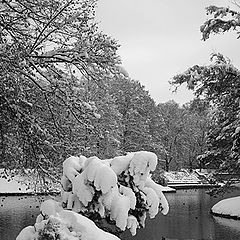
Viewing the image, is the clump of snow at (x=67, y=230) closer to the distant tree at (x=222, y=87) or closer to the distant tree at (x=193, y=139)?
the distant tree at (x=222, y=87)

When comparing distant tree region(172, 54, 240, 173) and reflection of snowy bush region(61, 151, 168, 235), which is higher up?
distant tree region(172, 54, 240, 173)

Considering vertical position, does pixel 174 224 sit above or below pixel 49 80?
below

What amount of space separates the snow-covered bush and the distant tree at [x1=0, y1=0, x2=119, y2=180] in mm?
2001

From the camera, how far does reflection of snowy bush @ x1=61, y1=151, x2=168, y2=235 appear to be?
13.5ft

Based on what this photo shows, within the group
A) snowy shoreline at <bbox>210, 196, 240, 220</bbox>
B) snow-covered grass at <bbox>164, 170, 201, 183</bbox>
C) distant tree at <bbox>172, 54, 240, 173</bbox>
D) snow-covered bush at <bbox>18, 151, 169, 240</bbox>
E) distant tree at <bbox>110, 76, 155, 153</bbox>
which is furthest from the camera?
snow-covered grass at <bbox>164, 170, 201, 183</bbox>

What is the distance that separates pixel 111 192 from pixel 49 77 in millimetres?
2920

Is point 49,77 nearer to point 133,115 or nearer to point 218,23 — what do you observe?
point 218,23

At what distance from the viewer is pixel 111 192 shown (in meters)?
4.24

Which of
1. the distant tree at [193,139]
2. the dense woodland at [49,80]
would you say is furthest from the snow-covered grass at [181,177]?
the dense woodland at [49,80]

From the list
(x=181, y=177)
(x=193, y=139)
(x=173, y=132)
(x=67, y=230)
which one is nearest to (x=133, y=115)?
(x=181, y=177)

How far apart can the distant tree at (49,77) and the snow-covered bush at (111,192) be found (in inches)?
78.8

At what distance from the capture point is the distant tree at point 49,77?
6281 mm

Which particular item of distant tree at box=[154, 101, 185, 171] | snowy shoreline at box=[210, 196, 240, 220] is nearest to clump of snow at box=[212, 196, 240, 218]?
snowy shoreline at box=[210, 196, 240, 220]

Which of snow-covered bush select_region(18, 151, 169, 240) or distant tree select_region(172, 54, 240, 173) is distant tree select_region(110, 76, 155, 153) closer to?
distant tree select_region(172, 54, 240, 173)
